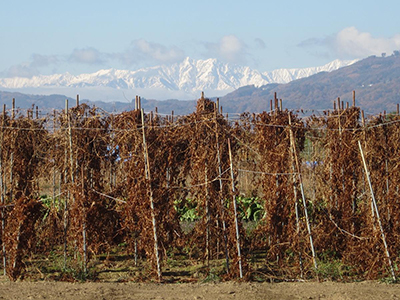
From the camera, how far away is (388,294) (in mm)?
8641

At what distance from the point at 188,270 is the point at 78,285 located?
250cm

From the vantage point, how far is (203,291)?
8.97 metres

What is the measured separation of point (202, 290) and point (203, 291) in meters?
0.09

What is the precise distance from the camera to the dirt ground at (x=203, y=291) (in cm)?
862

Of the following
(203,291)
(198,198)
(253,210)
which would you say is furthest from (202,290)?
(253,210)

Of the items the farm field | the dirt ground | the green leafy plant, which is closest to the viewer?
the dirt ground

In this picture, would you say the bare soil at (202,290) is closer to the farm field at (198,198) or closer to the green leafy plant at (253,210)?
the farm field at (198,198)

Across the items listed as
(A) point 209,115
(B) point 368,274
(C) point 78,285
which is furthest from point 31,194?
(B) point 368,274

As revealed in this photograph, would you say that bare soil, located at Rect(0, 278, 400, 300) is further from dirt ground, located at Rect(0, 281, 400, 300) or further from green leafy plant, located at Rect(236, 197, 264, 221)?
green leafy plant, located at Rect(236, 197, 264, 221)

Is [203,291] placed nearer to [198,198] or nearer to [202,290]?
[202,290]

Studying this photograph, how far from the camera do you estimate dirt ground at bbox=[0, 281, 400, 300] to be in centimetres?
862

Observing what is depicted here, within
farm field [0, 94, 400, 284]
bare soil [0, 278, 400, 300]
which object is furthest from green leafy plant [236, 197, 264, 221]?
bare soil [0, 278, 400, 300]

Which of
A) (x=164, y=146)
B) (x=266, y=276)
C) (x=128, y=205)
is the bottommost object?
(x=266, y=276)

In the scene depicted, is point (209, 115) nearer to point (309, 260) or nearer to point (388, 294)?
point (309, 260)
